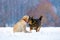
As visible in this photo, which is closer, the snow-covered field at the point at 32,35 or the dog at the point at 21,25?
the snow-covered field at the point at 32,35

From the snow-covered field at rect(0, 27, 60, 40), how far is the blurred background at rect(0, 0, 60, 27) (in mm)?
81

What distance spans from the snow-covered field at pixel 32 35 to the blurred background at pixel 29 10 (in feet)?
0.27

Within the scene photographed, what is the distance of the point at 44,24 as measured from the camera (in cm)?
171

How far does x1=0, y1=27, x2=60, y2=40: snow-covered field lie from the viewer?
4.91ft

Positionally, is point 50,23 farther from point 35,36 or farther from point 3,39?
point 3,39

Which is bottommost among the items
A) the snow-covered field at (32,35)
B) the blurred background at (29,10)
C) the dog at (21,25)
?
the snow-covered field at (32,35)

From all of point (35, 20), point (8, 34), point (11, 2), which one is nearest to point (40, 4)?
point (35, 20)

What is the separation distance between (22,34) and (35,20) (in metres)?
0.20

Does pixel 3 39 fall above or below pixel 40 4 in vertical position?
below

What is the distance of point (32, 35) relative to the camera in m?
1.54

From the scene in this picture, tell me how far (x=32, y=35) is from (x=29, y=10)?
0.29 metres

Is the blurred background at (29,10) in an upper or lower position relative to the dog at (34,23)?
upper

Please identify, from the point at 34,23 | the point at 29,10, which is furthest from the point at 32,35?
the point at 29,10

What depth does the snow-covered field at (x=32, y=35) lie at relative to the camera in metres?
1.50
